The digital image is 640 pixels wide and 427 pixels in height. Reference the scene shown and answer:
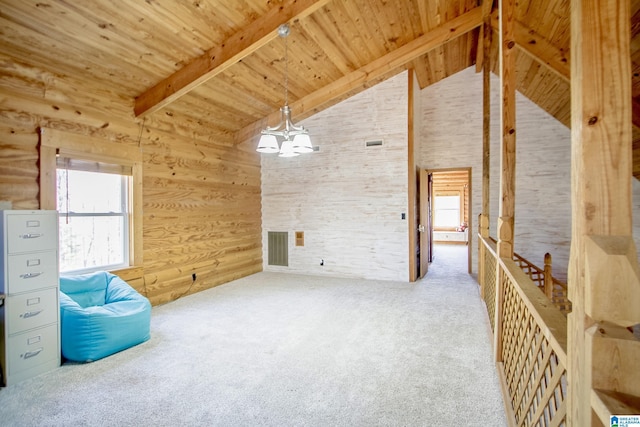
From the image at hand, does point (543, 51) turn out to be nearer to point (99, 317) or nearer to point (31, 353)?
point (99, 317)

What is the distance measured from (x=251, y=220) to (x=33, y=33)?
429 centimetres

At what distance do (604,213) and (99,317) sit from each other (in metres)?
3.52

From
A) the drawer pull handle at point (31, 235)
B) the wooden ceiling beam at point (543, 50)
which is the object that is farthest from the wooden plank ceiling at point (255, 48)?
the drawer pull handle at point (31, 235)

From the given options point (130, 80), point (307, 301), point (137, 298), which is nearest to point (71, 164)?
point (130, 80)

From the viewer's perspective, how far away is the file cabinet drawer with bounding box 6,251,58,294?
8.22 ft

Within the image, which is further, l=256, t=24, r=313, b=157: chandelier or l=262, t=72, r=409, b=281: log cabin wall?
l=262, t=72, r=409, b=281: log cabin wall

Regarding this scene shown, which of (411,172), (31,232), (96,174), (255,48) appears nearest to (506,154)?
(255,48)

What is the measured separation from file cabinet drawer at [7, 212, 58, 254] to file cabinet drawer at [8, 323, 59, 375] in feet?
2.23

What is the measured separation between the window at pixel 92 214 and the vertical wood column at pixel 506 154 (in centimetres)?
424

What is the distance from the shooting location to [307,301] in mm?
4699

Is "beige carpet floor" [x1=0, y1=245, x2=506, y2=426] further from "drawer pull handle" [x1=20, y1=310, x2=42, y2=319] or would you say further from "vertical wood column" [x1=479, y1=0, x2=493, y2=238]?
"vertical wood column" [x1=479, y1=0, x2=493, y2=238]

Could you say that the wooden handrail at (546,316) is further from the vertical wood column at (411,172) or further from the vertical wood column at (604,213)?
the vertical wood column at (411,172)

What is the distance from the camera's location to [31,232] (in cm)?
261

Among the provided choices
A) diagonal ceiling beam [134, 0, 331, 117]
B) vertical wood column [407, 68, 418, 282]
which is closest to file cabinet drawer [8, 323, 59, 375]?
diagonal ceiling beam [134, 0, 331, 117]
